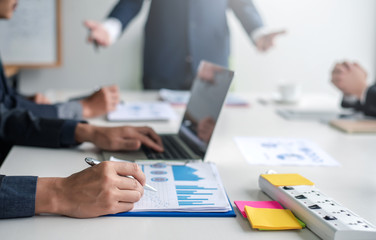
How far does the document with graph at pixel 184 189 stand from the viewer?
2.46 feet

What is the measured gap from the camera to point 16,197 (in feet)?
2.34

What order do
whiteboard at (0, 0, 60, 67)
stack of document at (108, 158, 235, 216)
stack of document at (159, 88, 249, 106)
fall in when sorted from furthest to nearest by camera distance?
whiteboard at (0, 0, 60, 67)
stack of document at (159, 88, 249, 106)
stack of document at (108, 158, 235, 216)

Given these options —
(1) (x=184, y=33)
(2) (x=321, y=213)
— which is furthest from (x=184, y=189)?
(1) (x=184, y=33)

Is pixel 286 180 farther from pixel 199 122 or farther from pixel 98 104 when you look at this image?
pixel 98 104

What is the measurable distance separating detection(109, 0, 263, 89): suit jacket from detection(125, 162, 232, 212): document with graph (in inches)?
54.7

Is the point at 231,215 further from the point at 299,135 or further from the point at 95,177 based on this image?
the point at 299,135

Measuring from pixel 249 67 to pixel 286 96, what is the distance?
5.42 ft

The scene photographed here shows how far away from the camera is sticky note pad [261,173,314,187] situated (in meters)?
0.83

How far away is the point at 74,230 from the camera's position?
0.67 meters

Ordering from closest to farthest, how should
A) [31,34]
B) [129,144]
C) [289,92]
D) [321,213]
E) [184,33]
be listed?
[321,213] < [129,144] < [289,92] < [184,33] < [31,34]

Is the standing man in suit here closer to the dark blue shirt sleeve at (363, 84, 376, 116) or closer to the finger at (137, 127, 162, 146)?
the dark blue shirt sleeve at (363, 84, 376, 116)

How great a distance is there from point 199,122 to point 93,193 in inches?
18.3

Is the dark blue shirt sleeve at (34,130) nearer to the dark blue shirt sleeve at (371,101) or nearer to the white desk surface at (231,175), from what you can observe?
the white desk surface at (231,175)

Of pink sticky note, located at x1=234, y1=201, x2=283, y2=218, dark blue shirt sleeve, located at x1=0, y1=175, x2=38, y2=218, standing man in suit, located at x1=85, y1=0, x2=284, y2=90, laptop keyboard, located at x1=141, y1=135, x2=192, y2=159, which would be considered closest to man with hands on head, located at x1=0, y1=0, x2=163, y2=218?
dark blue shirt sleeve, located at x1=0, y1=175, x2=38, y2=218
